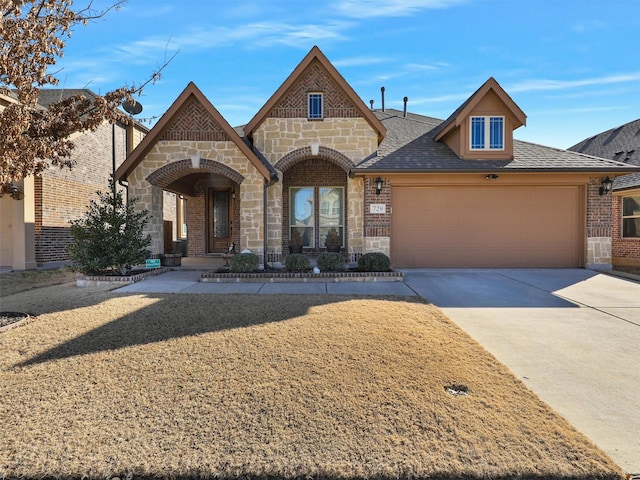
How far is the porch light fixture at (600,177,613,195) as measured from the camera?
11.1 m

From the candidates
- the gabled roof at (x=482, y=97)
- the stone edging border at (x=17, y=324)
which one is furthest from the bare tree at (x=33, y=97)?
the gabled roof at (x=482, y=97)

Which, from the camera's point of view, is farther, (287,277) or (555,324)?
(287,277)

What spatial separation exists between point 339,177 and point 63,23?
9.31m

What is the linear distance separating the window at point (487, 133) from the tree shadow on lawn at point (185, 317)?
7.23 metres

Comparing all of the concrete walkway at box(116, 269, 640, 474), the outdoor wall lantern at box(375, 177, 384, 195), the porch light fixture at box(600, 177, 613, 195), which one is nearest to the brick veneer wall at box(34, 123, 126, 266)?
the concrete walkway at box(116, 269, 640, 474)

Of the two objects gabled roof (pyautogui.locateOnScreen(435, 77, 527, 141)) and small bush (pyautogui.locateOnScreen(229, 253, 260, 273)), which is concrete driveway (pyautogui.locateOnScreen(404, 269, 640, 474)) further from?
gabled roof (pyautogui.locateOnScreen(435, 77, 527, 141))

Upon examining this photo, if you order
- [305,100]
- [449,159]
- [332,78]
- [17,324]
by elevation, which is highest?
[332,78]

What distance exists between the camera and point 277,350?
4.36 m

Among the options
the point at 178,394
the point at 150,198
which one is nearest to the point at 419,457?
the point at 178,394

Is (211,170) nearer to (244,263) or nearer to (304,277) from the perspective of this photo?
(244,263)

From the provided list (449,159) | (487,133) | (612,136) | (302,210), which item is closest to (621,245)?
(612,136)

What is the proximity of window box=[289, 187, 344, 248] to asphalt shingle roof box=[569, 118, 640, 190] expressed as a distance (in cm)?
1093

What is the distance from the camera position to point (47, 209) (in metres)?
12.5

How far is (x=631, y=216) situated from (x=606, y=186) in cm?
379
